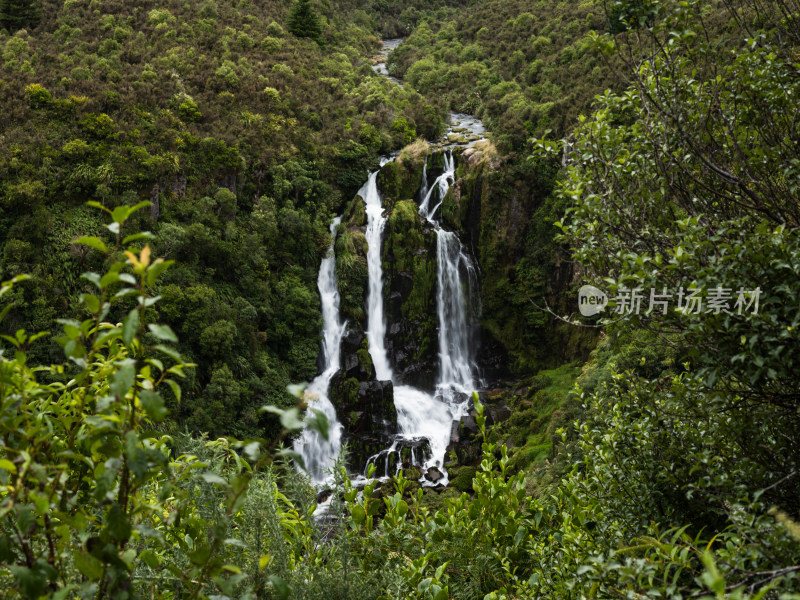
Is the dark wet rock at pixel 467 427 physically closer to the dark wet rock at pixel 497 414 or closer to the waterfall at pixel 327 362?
the dark wet rock at pixel 497 414

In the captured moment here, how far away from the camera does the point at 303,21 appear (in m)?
29.1

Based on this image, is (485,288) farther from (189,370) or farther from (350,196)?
(189,370)

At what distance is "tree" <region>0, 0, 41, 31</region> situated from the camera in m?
22.1

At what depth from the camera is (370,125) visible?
23156 mm

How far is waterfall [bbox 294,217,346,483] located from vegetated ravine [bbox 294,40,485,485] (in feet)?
0.11

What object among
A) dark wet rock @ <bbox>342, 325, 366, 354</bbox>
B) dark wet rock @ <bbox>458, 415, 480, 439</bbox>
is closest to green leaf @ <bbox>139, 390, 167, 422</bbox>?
dark wet rock @ <bbox>458, 415, 480, 439</bbox>

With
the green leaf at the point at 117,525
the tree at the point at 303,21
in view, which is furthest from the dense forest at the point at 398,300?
the tree at the point at 303,21

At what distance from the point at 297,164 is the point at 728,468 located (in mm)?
19261

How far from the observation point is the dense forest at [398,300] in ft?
4.68

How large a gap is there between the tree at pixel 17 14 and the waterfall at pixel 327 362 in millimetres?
17964

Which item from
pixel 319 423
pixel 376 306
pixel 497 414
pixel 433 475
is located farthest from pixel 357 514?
pixel 376 306

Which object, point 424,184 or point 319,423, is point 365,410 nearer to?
point 424,184

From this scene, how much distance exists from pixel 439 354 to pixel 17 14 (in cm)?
2536

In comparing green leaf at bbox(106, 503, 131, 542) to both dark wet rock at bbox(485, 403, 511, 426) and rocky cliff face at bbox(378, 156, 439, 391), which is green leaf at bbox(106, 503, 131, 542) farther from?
rocky cliff face at bbox(378, 156, 439, 391)
